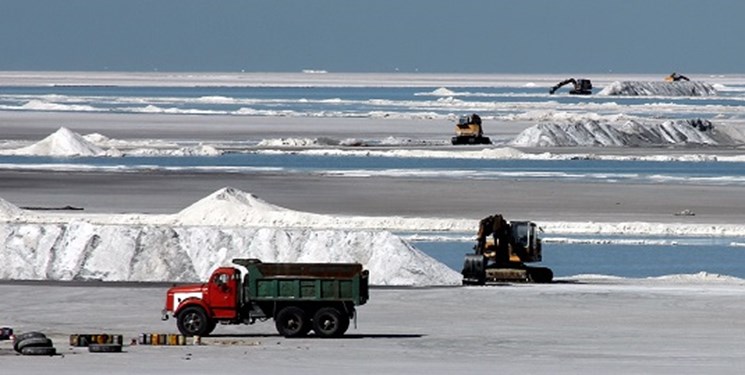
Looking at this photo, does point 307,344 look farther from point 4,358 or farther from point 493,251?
point 493,251

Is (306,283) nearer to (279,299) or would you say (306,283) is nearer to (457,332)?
(279,299)

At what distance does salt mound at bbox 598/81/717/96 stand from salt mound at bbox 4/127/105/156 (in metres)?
103

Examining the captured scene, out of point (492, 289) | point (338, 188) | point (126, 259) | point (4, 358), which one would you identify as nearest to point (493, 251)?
point (492, 289)

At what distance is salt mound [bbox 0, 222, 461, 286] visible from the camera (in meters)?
32.4

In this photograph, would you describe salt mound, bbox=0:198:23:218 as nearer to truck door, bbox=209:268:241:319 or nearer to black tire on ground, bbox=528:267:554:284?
black tire on ground, bbox=528:267:554:284

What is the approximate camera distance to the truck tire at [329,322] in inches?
957

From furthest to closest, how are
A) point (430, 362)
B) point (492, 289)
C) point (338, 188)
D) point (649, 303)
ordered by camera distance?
point (338, 188), point (492, 289), point (649, 303), point (430, 362)

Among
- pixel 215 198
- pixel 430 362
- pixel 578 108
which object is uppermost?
pixel 578 108

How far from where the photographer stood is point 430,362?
22.0 metres

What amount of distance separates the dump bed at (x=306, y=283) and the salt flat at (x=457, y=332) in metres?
0.54

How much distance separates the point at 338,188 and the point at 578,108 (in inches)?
3203

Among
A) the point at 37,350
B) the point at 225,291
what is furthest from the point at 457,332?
the point at 37,350

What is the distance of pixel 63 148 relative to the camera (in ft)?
240

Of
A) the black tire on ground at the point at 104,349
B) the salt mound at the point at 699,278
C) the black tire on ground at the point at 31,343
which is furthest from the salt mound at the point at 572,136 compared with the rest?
the black tire on ground at the point at 31,343
